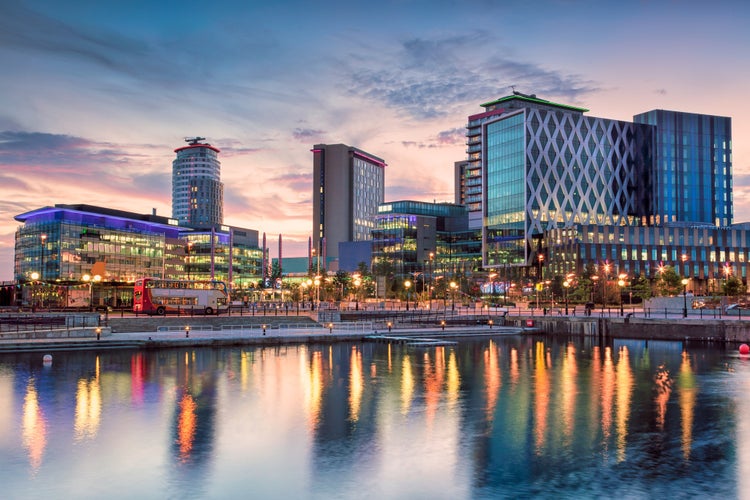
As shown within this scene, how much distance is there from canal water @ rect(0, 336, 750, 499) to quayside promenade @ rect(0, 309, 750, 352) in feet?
25.8

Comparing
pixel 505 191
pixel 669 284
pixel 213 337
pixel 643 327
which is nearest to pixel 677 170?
pixel 505 191

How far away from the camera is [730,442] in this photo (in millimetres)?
26016

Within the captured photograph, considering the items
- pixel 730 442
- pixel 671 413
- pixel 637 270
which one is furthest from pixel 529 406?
pixel 637 270

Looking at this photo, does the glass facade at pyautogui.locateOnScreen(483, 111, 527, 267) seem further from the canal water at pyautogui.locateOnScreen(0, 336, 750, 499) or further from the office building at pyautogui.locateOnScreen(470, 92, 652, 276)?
the canal water at pyautogui.locateOnScreen(0, 336, 750, 499)

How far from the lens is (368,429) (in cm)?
2773

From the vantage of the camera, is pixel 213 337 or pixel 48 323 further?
pixel 48 323

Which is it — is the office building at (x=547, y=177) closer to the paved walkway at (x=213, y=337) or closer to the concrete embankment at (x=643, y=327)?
the concrete embankment at (x=643, y=327)

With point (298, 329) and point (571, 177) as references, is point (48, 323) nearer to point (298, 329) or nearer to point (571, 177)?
point (298, 329)

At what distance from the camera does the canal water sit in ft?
66.8

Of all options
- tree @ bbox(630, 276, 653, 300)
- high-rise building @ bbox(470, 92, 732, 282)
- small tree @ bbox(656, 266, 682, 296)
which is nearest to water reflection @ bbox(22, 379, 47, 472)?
small tree @ bbox(656, 266, 682, 296)

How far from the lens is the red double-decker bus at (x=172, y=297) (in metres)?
82.1

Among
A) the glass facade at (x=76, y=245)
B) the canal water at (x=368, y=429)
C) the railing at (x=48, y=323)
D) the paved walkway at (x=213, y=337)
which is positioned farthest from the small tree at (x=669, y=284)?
the glass facade at (x=76, y=245)

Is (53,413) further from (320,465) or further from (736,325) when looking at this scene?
(736,325)

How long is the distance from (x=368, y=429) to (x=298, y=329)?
149ft
